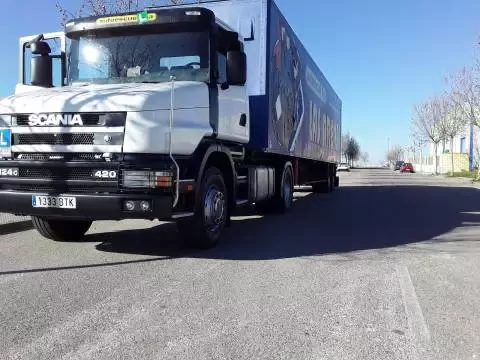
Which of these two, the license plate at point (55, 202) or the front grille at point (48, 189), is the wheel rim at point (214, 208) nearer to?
the front grille at point (48, 189)

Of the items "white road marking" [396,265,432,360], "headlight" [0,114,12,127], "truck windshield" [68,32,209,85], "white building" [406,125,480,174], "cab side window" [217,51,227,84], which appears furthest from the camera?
"white building" [406,125,480,174]

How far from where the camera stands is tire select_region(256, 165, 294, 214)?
39.8ft

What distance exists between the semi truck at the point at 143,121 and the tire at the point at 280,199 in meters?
2.29

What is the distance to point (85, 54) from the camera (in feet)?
25.2

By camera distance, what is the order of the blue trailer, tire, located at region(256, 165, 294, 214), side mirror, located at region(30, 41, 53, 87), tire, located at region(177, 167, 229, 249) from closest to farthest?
tire, located at region(177, 167, 229, 249) → side mirror, located at region(30, 41, 53, 87) → the blue trailer → tire, located at region(256, 165, 294, 214)

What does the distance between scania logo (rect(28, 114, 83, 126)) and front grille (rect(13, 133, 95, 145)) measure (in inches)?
5.6

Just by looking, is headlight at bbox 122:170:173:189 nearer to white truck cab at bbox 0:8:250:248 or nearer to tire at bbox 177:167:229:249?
white truck cab at bbox 0:8:250:248

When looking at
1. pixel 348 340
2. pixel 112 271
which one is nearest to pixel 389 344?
pixel 348 340

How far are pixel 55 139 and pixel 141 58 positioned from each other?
1815 mm

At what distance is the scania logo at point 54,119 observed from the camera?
6.39 meters

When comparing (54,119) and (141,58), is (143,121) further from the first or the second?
(141,58)

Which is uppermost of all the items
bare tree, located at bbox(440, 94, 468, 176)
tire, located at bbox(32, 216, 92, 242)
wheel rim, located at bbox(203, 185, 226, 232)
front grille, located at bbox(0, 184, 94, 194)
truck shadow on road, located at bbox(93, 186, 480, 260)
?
bare tree, located at bbox(440, 94, 468, 176)

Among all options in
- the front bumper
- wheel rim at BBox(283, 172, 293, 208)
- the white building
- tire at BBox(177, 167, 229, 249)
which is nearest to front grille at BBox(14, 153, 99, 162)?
the front bumper

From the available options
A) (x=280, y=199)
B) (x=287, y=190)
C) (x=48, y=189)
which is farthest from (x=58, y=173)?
(x=287, y=190)
